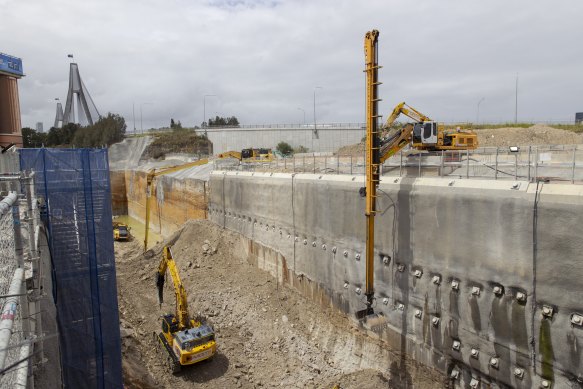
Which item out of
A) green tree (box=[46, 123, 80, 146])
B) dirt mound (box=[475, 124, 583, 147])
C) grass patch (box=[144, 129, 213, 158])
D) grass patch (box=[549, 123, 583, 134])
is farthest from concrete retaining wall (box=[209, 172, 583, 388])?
green tree (box=[46, 123, 80, 146])

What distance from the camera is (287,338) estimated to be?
17.2 metres

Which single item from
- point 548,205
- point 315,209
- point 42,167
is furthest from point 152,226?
point 548,205

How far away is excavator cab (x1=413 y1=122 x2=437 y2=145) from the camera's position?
15.4 meters

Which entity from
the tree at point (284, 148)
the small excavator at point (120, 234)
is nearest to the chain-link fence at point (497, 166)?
the small excavator at point (120, 234)

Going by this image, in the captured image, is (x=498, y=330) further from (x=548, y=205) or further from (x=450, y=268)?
(x=548, y=205)

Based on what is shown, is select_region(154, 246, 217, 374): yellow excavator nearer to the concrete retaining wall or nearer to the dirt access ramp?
the dirt access ramp

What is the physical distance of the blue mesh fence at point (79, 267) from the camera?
1052cm

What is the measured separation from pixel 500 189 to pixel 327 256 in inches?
316

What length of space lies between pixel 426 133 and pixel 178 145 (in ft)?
196

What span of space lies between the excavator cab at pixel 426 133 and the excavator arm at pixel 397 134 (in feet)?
0.86

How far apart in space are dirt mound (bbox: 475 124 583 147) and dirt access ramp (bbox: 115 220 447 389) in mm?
26842

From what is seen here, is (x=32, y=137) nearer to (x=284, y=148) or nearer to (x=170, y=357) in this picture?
(x=284, y=148)

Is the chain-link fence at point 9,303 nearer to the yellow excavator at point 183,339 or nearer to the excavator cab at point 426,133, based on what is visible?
the yellow excavator at point 183,339

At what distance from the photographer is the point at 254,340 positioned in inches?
698
